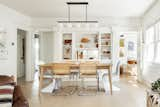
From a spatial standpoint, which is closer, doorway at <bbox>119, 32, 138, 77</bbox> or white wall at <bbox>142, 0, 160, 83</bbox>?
white wall at <bbox>142, 0, 160, 83</bbox>

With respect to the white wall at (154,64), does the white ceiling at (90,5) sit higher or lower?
higher

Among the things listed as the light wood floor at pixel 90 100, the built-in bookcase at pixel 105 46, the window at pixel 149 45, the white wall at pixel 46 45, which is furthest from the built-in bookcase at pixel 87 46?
the light wood floor at pixel 90 100

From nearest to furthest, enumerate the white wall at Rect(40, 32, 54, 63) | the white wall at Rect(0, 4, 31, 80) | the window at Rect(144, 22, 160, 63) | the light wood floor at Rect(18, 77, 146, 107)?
the light wood floor at Rect(18, 77, 146, 107), the window at Rect(144, 22, 160, 63), the white wall at Rect(0, 4, 31, 80), the white wall at Rect(40, 32, 54, 63)

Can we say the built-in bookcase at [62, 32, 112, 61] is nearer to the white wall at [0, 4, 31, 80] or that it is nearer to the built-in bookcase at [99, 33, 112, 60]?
the built-in bookcase at [99, 33, 112, 60]

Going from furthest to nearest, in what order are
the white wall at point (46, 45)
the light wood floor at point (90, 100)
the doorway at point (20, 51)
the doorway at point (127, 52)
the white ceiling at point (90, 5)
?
the doorway at point (127, 52) < the white wall at point (46, 45) < the doorway at point (20, 51) < the white ceiling at point (90, 5) < the light wood floor at point (90, 100)

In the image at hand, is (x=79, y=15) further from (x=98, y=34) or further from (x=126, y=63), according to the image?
(x=126, y=63)

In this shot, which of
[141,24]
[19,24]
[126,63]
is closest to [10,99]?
[19,24]

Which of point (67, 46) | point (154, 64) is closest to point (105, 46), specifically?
point (67, 46)

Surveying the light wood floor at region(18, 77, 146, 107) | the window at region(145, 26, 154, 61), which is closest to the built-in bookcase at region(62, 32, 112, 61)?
the window at region(145, 26, 154, 61)

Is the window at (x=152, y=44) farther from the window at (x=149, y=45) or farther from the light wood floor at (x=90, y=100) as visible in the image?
the light wood floor at (x=90, y=100)

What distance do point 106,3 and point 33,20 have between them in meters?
3.85

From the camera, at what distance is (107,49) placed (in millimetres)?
9016

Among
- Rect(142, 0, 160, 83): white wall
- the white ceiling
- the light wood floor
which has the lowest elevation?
the light wood floor

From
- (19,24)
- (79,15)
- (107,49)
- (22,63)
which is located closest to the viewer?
(19,24)
